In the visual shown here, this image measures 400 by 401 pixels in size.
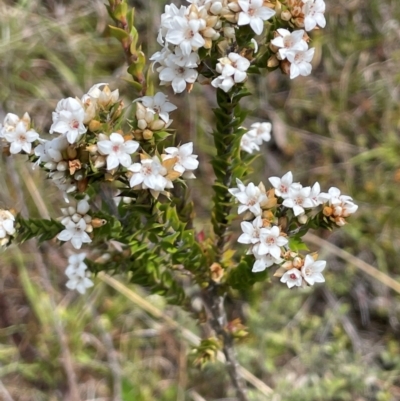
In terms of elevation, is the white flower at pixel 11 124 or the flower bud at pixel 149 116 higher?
the white flower at pixel 11 124

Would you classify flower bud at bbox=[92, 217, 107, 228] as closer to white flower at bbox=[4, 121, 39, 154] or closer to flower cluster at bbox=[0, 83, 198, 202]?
flower cluster at bbox=[0, 83, 198, 202]

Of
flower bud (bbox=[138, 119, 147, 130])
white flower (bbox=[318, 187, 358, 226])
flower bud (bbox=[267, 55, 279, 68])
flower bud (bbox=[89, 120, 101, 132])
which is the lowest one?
white flower (bbox=[318, 187, 358, 226])

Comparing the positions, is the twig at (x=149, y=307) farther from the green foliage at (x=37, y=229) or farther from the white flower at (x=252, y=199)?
the white flower at (x=252, y=199)

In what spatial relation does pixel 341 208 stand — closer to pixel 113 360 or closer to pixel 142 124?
pixel 142 124

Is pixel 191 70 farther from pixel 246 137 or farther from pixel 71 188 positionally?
pixel 246 137

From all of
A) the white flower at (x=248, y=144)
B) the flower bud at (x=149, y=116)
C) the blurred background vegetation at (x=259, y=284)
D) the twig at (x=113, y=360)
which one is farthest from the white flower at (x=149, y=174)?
the twig at (x=113, y=360)

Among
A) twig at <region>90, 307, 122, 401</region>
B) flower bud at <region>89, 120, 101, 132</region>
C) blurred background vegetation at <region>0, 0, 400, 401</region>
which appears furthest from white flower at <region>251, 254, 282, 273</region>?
twig at <region>90, 307, 122, 401</region>

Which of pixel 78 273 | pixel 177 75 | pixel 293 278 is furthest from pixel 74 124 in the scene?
pixel 78 273
